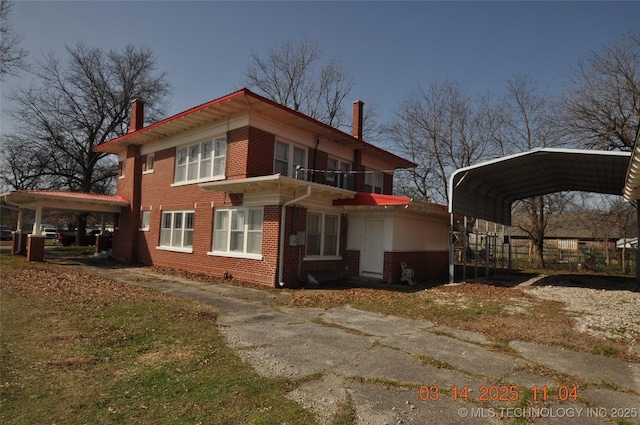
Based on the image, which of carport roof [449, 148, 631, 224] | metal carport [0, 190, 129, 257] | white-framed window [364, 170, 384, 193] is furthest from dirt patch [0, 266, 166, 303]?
white-framed window [364, 170, 384, 193]

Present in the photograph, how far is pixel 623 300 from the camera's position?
11.1 metres

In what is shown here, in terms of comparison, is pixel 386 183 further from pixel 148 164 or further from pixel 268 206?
pixel 148 164

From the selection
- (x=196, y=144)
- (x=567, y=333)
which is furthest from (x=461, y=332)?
(x=196, y=144)

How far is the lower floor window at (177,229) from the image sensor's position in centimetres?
1574

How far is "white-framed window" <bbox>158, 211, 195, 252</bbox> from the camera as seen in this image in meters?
15.7

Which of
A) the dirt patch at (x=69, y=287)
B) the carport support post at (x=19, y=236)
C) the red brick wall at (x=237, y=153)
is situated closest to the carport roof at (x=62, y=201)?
the carport support post at (x=19, y=236)

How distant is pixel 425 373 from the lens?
194 inches

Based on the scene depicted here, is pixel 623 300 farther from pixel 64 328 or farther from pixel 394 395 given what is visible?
pixel 64 328

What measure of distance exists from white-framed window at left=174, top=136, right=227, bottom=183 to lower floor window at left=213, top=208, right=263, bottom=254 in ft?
5.28

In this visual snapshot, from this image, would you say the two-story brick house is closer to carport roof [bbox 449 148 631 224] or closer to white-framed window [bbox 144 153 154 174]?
white-framed window [bbox 144 153 154 174]

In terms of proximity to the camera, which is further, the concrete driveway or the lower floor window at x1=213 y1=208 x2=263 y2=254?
the lower floor window at x1=213 y1=208 x2=263 y2=254

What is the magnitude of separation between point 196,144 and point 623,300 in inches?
622

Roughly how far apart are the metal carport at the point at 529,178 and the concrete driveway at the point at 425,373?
756 cm

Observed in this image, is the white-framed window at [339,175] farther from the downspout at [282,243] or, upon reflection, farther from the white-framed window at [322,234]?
the downspout at [282,243]
